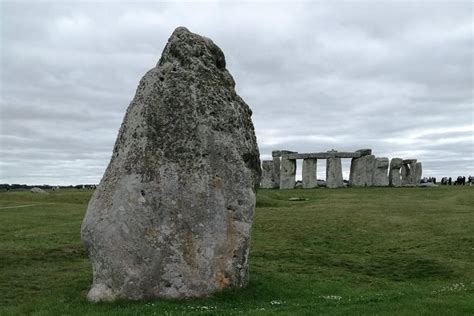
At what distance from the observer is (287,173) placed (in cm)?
6000

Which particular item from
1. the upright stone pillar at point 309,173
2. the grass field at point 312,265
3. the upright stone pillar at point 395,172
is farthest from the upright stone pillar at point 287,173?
the grass field at point 312,265

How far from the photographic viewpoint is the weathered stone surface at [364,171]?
195ft

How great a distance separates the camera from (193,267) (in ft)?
41.9

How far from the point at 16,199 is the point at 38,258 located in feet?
98.4

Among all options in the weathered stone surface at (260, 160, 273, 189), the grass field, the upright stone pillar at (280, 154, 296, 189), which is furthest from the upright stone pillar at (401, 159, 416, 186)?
the grass field

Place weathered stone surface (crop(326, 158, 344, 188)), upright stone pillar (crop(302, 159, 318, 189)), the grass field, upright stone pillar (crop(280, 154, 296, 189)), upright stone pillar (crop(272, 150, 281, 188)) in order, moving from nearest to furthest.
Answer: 1. the grass field
2. weathered stone surface (crop(326, 158, 344, 188))
3. upright stone pillar (crop(302, 159, 318, 189))
4. upright stone pillar (crop(280, 154, 296, 189))
5. upright stone pillar (crop(272, 150, 281, 188))

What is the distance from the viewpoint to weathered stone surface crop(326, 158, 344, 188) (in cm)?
5822

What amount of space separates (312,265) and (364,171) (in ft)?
140

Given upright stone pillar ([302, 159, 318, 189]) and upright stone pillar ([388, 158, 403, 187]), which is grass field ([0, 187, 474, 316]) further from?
upright stone pillar ([388, 158, 403, 187])

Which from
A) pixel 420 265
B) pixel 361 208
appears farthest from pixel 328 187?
pixel 420 265

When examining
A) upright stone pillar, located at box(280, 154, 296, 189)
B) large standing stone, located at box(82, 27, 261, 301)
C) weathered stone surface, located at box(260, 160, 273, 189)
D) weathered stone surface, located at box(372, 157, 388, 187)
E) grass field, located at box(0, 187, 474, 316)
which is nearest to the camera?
grass field, located at box(0, 187, 474, 316)

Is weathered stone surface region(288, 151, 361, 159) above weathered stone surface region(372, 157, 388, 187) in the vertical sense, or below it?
above

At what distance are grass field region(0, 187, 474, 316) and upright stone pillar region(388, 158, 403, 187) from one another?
2455 cm

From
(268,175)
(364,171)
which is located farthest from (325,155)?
(268,175)
